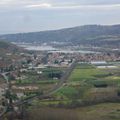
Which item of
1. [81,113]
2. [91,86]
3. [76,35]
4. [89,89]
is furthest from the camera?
[76,35]

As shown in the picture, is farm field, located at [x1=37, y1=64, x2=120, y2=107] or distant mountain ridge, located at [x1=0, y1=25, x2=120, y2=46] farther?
distant mountain ridge, located at [x1=0, y1=25, x2=120, y2=46]

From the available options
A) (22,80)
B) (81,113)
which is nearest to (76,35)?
(22,80)

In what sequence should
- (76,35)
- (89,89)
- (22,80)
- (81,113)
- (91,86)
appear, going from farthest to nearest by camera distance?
1. (76,35)
2. (22,80)
3. (91,86)
4. (89,89)
5. (81,113)

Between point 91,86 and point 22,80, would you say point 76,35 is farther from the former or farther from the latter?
point 91,86

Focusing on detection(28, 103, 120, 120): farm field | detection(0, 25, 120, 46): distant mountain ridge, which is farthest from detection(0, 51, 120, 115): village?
detection(0, 25, 120, 46): distant mountain ridge

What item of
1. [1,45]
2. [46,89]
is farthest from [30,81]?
[1,45]

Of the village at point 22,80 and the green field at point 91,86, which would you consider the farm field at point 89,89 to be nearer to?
the green field at point 91,86

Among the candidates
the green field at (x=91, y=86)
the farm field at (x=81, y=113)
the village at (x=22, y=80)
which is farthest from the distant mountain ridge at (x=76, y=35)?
the farm field at (x=81, y=113)

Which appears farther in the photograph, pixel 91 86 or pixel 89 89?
pixel 91 86

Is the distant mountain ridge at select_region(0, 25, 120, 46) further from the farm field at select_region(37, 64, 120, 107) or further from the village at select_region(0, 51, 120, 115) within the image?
the farm field at select_region(37, 64, 120, 107)

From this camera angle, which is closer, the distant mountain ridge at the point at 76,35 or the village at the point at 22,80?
the village at the point at 22,80

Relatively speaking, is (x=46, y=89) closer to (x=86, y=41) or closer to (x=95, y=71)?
(x=95, y=71)
